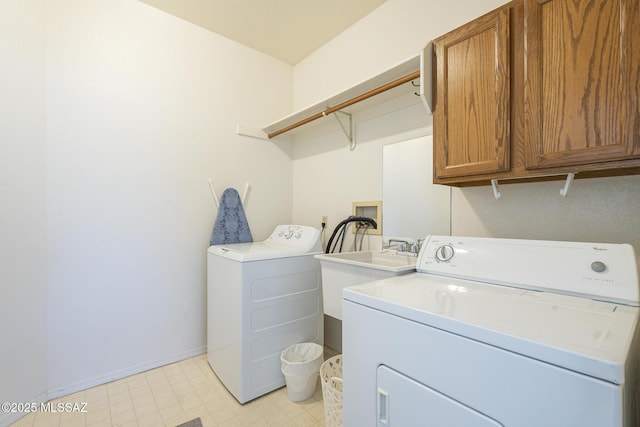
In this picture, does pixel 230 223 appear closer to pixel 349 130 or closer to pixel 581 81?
pixel 349 130

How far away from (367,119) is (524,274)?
1540 millimetres

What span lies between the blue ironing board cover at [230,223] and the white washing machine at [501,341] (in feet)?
5.45

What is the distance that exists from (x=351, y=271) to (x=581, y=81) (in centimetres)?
120

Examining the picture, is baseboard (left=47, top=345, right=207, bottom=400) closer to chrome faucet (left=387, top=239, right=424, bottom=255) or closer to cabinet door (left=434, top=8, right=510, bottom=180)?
chrome faucet (left=387, top=239, right=424, bottom=255)

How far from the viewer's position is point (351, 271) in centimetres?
146

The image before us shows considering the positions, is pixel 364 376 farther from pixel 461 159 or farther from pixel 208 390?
pixel 208 390

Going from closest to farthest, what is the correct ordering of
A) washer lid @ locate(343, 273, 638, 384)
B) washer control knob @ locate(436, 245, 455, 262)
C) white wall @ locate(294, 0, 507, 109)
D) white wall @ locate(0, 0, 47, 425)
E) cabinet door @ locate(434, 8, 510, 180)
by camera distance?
washer lid @ locate(343, 273, 638, 384), cabinet door @ locate(434, 8, 510, 180), washer control knob @ locate(436, 245, 455, 262), white wall @ locate(0, 0, 47, 425), white wall @ locate(294, 0, 507, 109)

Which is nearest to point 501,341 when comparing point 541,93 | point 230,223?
point 541,93

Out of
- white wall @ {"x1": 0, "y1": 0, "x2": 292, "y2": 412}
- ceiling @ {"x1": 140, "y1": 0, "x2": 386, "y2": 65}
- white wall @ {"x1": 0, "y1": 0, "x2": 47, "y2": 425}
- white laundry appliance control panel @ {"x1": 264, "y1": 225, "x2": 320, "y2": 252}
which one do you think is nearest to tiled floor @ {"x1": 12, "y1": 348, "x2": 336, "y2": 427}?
white wall @ {"x1": 0, "y1": 0, "x2": 292, "y2": 412}

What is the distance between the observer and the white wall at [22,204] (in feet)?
5.14

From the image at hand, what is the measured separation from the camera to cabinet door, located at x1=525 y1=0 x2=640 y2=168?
2.96 feet

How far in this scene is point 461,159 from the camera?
132 cm

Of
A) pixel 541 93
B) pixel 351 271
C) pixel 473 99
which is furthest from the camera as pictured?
pixel 351 271

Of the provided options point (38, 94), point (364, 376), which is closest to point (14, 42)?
point (38, 94)
